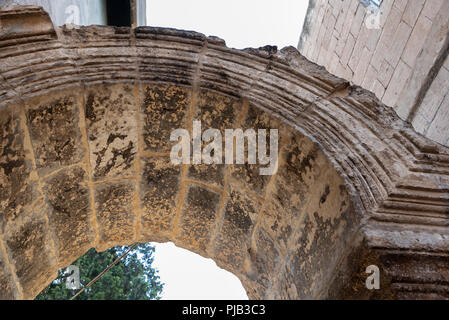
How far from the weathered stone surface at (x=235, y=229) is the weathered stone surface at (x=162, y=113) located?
57 centimetres

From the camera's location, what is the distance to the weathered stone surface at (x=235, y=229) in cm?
268

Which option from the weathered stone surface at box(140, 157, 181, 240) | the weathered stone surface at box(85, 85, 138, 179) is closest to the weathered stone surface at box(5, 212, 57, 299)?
the weathered stone surface at box(85, 85, 138, 179)

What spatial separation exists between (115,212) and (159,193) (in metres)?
0.35

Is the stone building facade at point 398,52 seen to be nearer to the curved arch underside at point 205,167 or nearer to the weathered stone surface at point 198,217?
the curved arch underside at point 205,167

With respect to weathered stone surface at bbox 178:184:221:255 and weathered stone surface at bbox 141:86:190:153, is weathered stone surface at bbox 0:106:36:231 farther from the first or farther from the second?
weathered stone surface at bbox 178:184:221:255

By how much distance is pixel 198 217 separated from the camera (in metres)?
3.00

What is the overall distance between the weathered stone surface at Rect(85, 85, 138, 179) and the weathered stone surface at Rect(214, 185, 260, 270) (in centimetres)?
75

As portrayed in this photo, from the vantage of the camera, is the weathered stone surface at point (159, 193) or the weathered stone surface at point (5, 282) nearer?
the weathered stone surface at point (5, 282)

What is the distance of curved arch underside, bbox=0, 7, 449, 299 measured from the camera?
1.93m

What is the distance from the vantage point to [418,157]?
83.7 inches

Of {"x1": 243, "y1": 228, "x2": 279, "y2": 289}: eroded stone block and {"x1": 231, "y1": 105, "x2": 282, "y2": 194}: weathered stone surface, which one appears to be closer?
{"x1": 231, "y1": 105, "x2": 282, "y2": 194}: weathered stone surface

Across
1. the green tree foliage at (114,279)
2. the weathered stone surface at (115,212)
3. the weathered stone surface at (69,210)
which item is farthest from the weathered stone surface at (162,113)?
the green tree foliage at (114,279)
